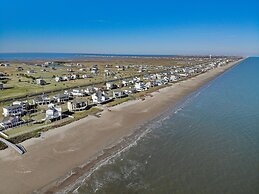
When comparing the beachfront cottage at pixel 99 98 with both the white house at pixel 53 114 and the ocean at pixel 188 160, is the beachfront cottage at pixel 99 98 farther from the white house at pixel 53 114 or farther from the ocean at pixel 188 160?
the ocean at pixel 188 160

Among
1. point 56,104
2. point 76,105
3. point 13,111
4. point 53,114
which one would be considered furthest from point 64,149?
point 56,104

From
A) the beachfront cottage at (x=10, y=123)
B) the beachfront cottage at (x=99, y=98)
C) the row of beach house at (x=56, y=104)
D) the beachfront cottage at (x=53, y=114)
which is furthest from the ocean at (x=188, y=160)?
the beachfront cottage at (x=10, y=123)

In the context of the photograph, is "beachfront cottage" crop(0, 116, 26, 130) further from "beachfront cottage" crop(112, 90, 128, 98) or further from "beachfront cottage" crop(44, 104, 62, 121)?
"beachfront cottage" crop(112, 90, 128, 98)

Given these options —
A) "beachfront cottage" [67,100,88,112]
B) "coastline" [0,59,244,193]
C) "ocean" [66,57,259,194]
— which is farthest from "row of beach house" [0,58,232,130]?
"ocean" [66,57,259,194]

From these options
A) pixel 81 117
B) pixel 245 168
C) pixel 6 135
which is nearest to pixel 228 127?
pixel 245 168

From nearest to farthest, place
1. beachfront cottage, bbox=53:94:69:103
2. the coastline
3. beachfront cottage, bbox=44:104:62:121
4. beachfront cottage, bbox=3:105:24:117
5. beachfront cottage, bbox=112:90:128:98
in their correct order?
the coastline < beachfront cottage, bbox=44:104:62:121 < beachfront cottage, bbox=3:105:24:117 < beachfront cottage, bbox=53:94:69:103 < beachfront cottage, bbox=112:90:128:98

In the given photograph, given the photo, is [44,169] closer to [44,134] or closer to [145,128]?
[44,134]
